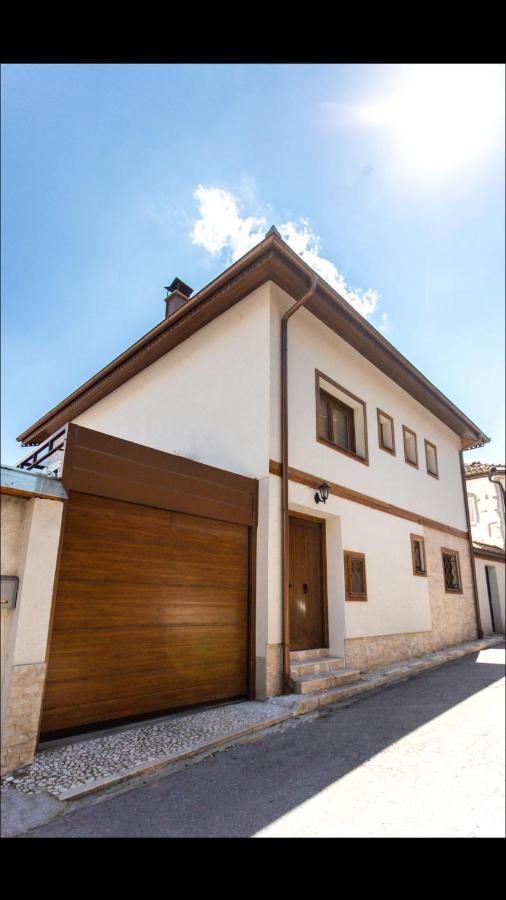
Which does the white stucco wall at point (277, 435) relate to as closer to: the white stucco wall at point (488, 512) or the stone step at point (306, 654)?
the stone step at point (306, 654)

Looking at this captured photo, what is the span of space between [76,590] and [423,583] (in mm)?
7296

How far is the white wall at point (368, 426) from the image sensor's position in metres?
6.44

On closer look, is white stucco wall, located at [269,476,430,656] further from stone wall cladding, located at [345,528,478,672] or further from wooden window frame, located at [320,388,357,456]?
wooden window frame, located at [320,388,357,456]

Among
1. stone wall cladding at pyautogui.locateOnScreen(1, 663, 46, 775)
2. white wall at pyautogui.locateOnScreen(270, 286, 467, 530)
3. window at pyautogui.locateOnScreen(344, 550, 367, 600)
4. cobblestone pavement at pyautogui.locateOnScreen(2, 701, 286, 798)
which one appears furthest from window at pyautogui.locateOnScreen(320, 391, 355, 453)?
stone wall cladding at pyautogui.locateOnScreen(1, 663, 46, 775)

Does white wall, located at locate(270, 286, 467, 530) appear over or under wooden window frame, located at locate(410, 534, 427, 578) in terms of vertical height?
over

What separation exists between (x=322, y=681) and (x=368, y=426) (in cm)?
435

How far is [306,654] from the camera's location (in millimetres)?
6246

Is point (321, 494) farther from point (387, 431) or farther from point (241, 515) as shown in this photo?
point (387, 431)

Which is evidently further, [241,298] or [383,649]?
[383,649]

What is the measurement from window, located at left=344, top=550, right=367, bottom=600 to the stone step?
0.82 m

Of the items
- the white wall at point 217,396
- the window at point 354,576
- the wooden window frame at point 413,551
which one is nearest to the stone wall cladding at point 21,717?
the white wall at point 217,396

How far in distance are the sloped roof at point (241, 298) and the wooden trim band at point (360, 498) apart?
253 centimetres

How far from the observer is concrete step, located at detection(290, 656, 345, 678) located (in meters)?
5.66

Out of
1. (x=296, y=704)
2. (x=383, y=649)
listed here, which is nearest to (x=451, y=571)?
(x=383, y=649)
